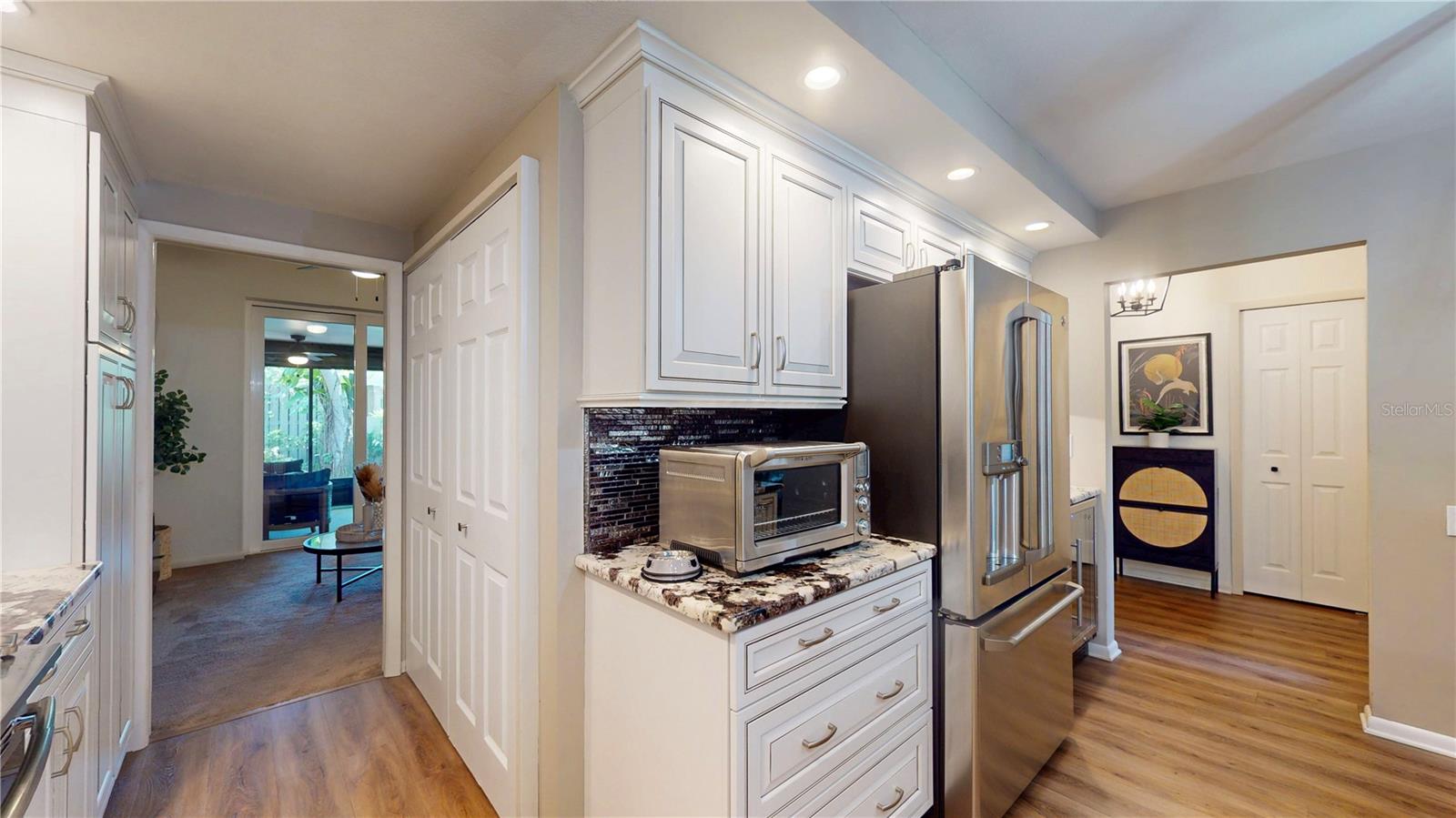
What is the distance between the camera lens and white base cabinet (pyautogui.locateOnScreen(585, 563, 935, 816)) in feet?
4.27

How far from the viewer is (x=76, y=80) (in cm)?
161

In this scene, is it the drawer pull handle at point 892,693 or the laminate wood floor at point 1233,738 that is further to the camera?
the laminate wood floor at point 1233,738

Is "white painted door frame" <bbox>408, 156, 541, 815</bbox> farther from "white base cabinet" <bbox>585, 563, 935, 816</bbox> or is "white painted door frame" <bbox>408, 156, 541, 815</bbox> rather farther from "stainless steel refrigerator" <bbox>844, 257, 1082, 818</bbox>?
"stainless steel refrigerator" <bbox>844, 257, 1082, 818</bbox>

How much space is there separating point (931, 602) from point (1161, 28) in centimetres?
196

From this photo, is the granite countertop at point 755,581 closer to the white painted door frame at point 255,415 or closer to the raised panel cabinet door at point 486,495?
the raised panel cabinet door at point 486,495

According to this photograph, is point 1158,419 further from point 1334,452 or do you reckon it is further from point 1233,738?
point 1233,738

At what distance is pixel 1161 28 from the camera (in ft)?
5.71

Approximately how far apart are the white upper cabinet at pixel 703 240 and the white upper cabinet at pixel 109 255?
140 centimetres

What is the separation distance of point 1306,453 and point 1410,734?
2313 millimetres

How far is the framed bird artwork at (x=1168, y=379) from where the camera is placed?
4352 mm

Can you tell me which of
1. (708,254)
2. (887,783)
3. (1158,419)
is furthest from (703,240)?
(1158,419)

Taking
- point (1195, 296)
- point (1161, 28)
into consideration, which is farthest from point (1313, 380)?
point (1161, 28)

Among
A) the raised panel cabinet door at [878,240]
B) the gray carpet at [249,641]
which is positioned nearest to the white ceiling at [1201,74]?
the raised panel cabinet door at [878,240]

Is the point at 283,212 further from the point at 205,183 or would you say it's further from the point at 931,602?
the point at 931,602
